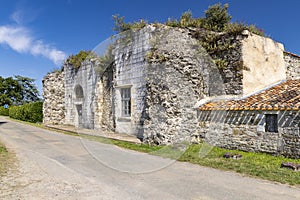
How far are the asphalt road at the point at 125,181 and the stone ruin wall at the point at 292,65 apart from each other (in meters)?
8.00

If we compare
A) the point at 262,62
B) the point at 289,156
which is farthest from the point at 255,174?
the point at 262,62

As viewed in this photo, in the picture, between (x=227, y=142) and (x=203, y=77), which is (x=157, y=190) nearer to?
(x=227, y=142)

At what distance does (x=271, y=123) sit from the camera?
21.9 ft

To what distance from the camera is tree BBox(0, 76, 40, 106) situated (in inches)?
1544

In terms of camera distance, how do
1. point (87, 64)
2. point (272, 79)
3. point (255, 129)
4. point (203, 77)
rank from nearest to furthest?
point (255, 129) < point (203, 77) < point (272, 79) < point (87, 64)

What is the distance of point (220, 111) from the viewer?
7.96m

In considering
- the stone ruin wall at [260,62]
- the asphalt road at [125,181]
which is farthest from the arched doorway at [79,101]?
the stone ruin wall at [260,62]

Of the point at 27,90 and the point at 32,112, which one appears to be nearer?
the point at 32,112

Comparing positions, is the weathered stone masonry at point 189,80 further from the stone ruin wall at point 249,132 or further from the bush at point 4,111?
the bush at point 4,111

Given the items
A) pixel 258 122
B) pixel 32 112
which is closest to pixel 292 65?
pixel 258 122

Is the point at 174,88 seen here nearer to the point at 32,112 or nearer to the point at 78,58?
the point at 78,58

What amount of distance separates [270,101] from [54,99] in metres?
15.2

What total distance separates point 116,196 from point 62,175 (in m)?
1.69

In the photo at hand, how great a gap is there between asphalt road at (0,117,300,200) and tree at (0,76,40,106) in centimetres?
3820
